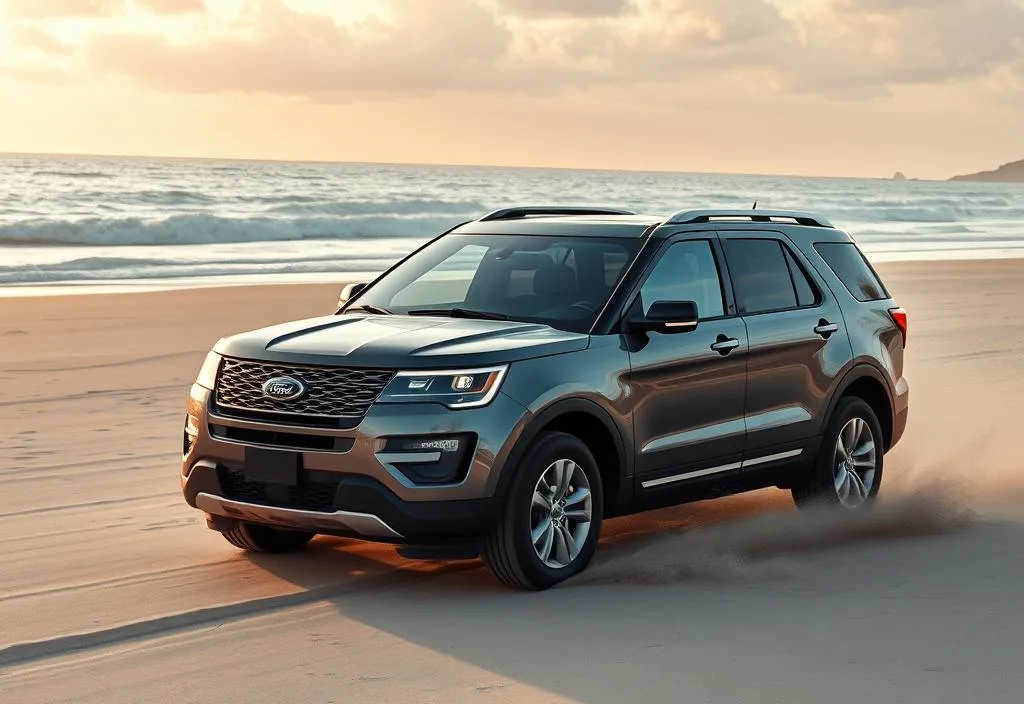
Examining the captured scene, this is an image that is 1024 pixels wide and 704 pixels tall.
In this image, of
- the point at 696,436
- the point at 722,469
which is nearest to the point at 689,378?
the point at 696,436

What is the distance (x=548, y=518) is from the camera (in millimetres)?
6660

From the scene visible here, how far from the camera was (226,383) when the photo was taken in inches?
264

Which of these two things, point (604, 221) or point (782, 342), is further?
point (782, 342)

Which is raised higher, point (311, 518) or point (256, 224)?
point (311, 518)

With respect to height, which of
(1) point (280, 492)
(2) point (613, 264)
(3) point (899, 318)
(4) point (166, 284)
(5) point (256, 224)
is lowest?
(5) point (256, 224)

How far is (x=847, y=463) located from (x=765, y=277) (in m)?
1.24

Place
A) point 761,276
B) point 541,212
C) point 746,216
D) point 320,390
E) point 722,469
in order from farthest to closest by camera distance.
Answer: point 541,212 < point 746,216 < point 761,276 < point 722,469 < point 320,390

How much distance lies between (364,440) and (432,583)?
0.95 meters

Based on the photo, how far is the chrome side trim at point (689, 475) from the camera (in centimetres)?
721

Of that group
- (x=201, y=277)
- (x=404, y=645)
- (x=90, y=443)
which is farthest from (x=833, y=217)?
(x=404, y=645)

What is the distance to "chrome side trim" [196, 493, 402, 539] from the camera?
20.6 feet

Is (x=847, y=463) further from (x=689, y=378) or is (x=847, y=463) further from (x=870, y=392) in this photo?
(x=689, y=378)

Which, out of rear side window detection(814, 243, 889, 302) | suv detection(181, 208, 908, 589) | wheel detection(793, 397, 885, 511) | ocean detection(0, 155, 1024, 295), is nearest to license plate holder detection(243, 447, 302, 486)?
suv detection(181, 208, 908, 589)

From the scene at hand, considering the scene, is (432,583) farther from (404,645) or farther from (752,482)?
(752,482)
